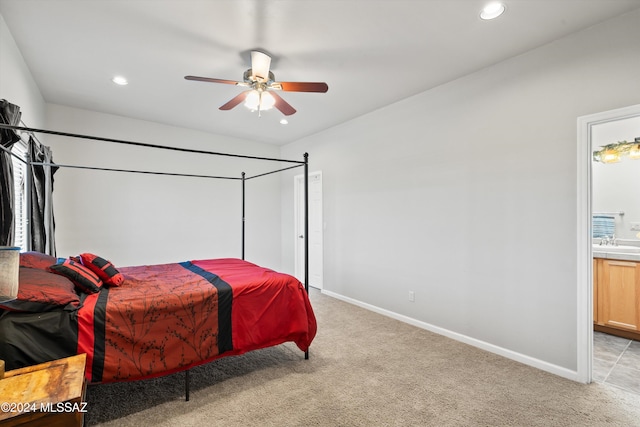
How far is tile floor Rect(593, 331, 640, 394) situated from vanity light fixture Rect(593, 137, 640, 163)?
211cm

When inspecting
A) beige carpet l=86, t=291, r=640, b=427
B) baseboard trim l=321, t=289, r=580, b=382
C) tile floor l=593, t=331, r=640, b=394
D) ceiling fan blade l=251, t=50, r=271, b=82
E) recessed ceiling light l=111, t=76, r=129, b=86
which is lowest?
tile floor l=593, t=331, r=640, b=394

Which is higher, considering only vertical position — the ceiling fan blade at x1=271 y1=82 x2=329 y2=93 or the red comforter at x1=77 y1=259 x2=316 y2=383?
the ceiling fan blade at x1=271 y1=82 x2=329 y2=93

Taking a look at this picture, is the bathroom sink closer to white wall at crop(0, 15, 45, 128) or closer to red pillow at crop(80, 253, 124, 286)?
red pillow at crop(80, 253, 124, 286)

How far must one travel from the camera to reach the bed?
1687 mm

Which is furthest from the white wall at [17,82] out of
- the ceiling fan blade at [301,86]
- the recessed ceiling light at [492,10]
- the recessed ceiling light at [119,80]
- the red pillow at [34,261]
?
the recessed ceiling light at [492,10]

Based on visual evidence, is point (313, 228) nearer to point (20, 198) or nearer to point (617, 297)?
point (20, 198)

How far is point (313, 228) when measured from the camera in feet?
18.1

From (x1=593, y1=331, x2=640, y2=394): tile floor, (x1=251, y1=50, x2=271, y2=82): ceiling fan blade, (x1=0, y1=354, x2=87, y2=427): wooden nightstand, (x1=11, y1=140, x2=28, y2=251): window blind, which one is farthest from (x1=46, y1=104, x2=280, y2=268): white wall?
(x1=593, y1=331, x2=640, y2=394): tile floor

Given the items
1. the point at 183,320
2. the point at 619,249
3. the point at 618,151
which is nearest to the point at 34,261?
the point at 183,320

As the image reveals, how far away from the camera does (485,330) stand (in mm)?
3025

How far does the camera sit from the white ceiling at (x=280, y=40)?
7.05ft

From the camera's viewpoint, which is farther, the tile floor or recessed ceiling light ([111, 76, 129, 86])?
recessed ceiling light ([111, 76, 129, 86])

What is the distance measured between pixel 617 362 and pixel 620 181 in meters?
2.38

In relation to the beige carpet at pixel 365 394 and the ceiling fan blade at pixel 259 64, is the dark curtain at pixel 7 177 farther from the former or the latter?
the ceiling fan blade at pixel 259 64
